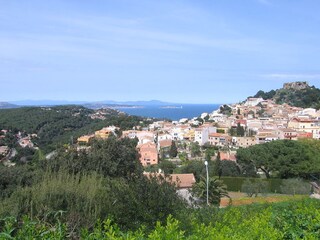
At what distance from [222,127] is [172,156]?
23537 millimetres

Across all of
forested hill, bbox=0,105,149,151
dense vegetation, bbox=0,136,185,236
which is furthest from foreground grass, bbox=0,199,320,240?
forested hill, bbox=0,105,149,151

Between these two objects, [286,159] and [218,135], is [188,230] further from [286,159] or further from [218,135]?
[218,135]

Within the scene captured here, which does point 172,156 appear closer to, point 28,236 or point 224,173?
point 224,173

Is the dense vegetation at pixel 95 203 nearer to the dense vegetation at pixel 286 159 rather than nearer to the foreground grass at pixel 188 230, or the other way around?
the foreground grass at pixel 188 230

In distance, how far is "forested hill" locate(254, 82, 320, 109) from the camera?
3157 inches

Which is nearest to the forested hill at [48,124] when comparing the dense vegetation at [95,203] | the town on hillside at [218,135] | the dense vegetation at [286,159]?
the town on hillside at [218,135]

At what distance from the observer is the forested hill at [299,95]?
80.2m

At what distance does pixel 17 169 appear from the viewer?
13.4 m

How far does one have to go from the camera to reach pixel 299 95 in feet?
298

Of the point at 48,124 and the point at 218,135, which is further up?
the point at 48,124

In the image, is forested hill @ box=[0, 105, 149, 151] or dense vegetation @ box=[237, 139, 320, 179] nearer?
dense vegetation @ box=[237, 139, 320, 179]

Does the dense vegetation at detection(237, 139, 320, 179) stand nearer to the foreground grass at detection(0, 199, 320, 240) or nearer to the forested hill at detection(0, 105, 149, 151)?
the foreground grass at detection(0, 199, 320, 240)

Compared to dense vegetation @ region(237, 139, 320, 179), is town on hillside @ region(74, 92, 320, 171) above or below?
below

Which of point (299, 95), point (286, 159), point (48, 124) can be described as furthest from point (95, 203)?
point (299, 95)
